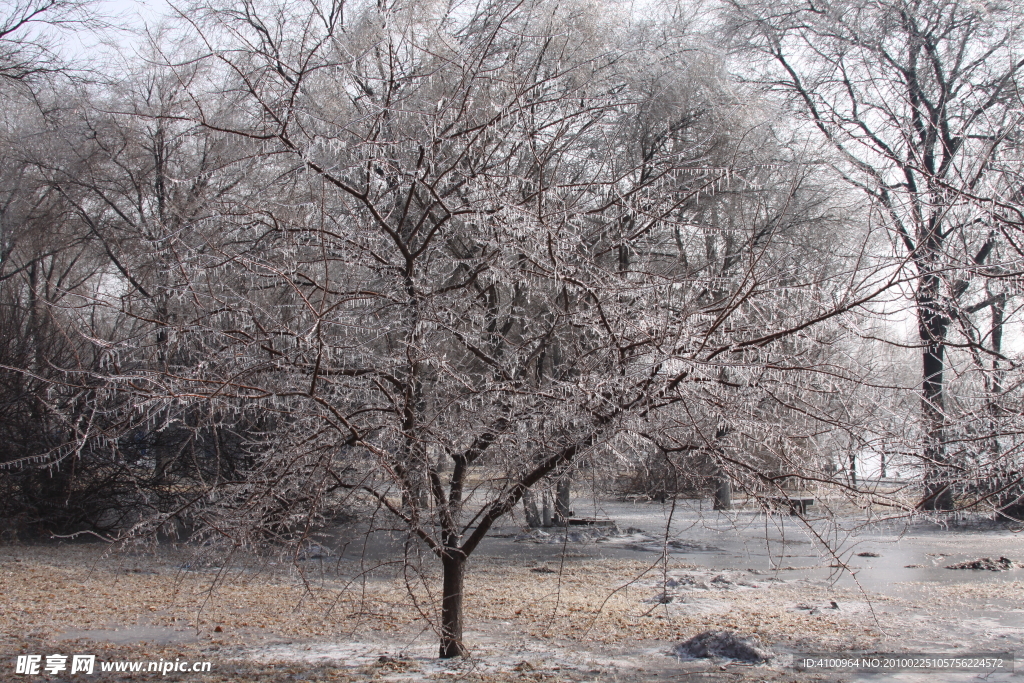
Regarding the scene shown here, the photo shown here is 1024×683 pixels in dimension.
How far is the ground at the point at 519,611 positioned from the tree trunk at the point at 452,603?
137 millimetres

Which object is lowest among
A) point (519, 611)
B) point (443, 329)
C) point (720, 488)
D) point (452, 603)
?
point (519, 611)

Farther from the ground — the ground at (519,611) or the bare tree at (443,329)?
the bare tree at (443,329)

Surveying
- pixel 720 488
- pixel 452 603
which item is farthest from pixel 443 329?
pixel 720 488

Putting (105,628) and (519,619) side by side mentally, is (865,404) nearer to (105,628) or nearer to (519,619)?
(519,619)

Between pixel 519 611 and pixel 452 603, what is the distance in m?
2.20

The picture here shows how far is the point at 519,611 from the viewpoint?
6797 millimetres

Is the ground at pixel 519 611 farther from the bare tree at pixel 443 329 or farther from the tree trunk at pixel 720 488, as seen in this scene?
the bare tree at pixel 443 329

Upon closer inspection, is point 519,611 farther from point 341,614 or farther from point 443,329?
point 443,329

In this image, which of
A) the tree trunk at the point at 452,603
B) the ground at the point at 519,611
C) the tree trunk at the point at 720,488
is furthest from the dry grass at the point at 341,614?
the tree trunk at the point at 720,488

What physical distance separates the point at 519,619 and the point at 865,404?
155 inches

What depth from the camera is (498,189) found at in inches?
147

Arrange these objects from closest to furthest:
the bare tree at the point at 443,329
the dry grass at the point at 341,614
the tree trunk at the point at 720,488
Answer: the bare tree at the point at 443,329 < the tree trunk at the point at 720,488 < the dry grass at the point at 341,614

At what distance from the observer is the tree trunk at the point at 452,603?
4625 mm

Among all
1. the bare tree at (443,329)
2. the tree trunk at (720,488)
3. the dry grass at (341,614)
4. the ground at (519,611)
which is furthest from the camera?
the dry grass at (341,614)
